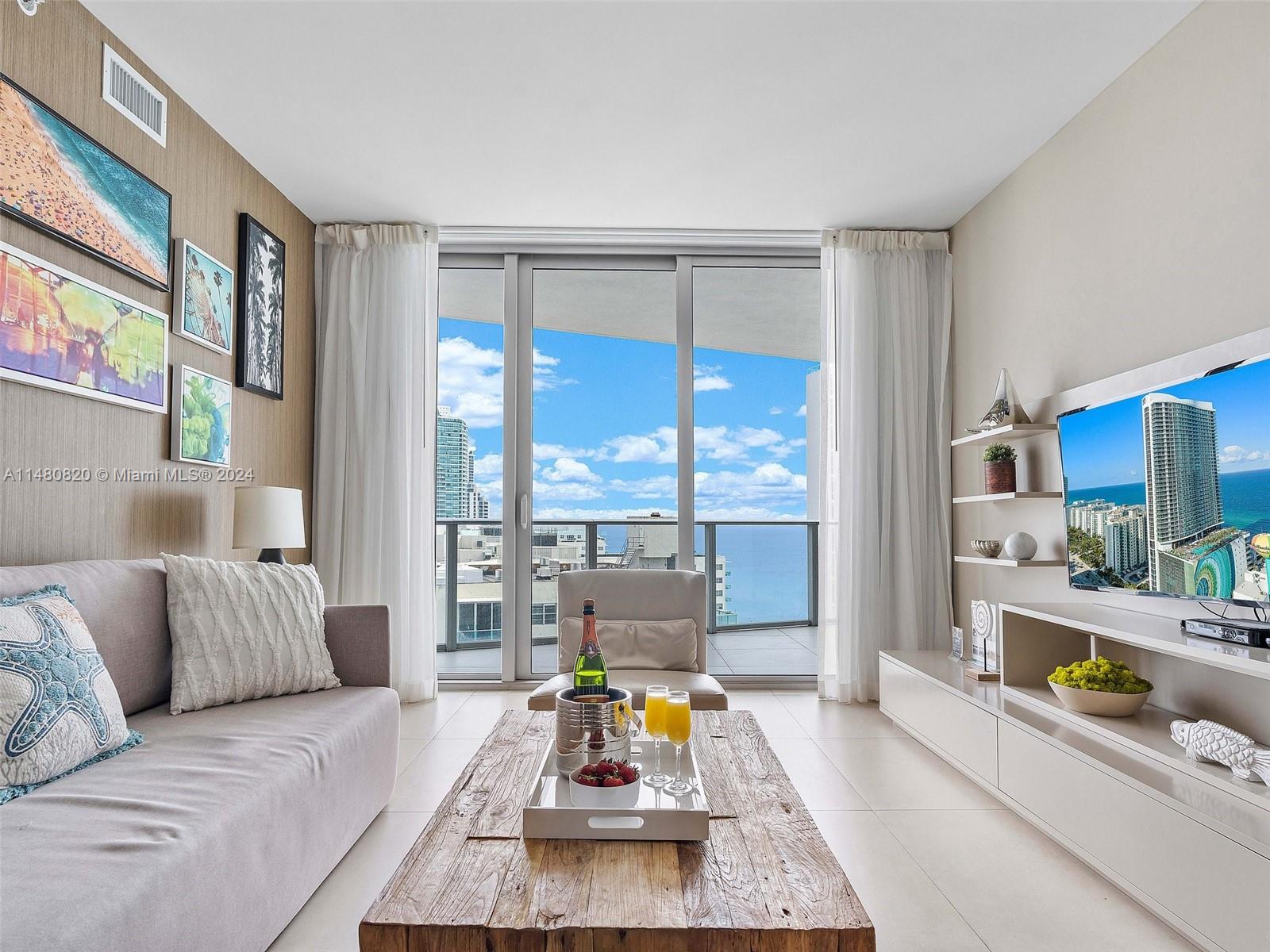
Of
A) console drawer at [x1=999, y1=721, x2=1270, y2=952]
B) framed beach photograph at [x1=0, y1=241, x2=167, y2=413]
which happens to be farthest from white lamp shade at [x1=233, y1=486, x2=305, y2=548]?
console drawer at [x1=999, y1=721, x2=1270, y2=952]

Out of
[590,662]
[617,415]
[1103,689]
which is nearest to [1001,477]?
[1103,689]

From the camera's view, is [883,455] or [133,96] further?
[883,455]

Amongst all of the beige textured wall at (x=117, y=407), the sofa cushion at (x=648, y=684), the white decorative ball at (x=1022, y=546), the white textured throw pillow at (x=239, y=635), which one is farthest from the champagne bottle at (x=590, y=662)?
the white decorative ball at (x=1022, y=546)

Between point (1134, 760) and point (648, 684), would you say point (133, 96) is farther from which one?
point (1134, 760)

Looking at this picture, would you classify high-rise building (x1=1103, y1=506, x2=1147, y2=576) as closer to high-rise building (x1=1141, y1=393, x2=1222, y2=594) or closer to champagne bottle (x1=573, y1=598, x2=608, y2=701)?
high-rise building (x1=1141, y1=393, x2=1222, y2=594)

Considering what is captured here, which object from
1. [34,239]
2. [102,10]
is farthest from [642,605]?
[102,10]

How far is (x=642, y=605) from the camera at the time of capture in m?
3.62

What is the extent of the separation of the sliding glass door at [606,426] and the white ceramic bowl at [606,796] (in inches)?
121

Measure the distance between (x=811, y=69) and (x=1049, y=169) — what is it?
1312 millimetres

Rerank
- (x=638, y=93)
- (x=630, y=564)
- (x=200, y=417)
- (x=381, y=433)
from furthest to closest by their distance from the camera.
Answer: (x=630, y=564) < (x=381, y=433) < (x=200, y=417) < (x=638, y=93)

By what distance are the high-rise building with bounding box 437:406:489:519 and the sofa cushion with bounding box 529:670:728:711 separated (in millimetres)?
1753

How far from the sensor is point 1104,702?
2488 millimetres

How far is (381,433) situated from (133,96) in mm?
1992

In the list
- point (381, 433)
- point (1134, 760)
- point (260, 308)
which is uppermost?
point (260, 308)
